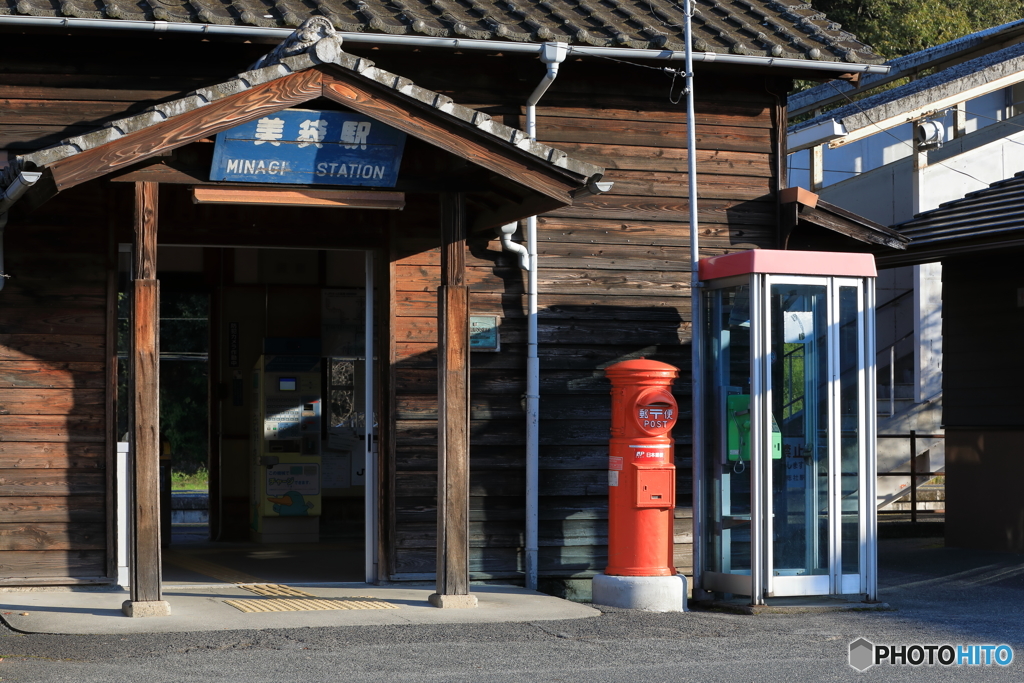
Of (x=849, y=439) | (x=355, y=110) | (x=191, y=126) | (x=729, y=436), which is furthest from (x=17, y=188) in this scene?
(x=849, y=439)

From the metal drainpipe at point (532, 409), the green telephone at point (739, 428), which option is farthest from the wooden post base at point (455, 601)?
the green telephone at point (739, 428)

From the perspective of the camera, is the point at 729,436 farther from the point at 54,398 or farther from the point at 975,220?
the point at 54,398

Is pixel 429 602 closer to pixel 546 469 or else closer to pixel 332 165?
pixel 546 469

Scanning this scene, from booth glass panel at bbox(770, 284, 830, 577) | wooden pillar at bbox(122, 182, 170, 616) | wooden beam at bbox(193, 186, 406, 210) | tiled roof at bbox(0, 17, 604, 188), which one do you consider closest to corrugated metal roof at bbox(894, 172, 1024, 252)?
booth glass panel at bbox(770, 284, 830, 577)

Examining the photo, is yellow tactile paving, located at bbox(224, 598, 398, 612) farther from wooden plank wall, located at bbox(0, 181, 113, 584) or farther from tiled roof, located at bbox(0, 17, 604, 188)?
tiled roof, located at bbox(0, 17, 604, 188)

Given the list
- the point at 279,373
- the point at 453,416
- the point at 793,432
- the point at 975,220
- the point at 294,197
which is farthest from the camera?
the point at 279,373

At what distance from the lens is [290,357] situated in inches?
507

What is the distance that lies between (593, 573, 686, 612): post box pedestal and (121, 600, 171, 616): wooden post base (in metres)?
3.03

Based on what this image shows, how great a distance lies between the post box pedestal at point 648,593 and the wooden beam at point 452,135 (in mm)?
2729

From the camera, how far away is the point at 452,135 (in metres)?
7.46

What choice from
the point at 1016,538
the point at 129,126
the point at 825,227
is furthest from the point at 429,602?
the point at 1016,538

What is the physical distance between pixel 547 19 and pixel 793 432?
376 centimetres

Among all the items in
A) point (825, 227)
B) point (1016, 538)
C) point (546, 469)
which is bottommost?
point (1016, 538)

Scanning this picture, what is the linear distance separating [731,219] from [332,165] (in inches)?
149
